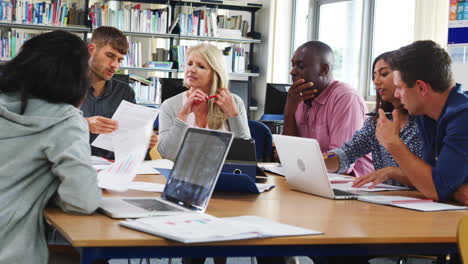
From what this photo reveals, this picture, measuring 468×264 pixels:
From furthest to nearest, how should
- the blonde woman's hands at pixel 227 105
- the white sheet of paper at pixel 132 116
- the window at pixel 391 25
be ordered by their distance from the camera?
the window at pixel 391 25 → the blonde woman's hands at pixel 227 105 → the white sheet of paper at pixel 132 116

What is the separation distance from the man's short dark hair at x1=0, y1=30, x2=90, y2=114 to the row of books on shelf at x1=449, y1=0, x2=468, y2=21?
3.39 metres

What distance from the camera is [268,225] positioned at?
59.4 inches

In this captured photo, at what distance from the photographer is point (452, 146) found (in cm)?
196

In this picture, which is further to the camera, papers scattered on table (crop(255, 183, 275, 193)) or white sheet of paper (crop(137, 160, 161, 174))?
white sheet of paper (crop(137, 160, 161, 174))

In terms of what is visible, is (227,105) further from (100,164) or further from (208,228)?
(208,228)

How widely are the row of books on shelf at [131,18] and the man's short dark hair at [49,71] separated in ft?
18.4

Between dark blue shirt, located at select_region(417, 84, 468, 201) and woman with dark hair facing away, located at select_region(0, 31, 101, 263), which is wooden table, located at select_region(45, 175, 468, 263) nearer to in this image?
woman with dark hair facing away, located at select_region(0, 31, 101, 263)

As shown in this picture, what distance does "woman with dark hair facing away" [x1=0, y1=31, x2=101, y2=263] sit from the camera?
153cm

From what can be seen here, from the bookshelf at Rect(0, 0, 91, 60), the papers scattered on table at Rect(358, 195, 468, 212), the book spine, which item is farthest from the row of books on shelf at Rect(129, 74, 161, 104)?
the papers scattered on table at Rect(358, 195, 468, 212)

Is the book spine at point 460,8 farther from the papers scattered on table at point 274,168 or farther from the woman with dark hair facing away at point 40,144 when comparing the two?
the woman with dark hair facing away at point 40,144

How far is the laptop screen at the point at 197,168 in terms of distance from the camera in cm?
167

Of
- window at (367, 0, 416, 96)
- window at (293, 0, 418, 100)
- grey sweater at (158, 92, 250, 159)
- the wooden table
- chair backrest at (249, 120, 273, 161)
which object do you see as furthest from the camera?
window at (293, 0, 418, 100)

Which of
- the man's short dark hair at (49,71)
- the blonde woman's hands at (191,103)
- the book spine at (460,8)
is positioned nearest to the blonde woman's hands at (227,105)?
the blonde woman's hands at (191,103)

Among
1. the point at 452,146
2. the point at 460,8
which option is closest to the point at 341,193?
the point at 452,146
